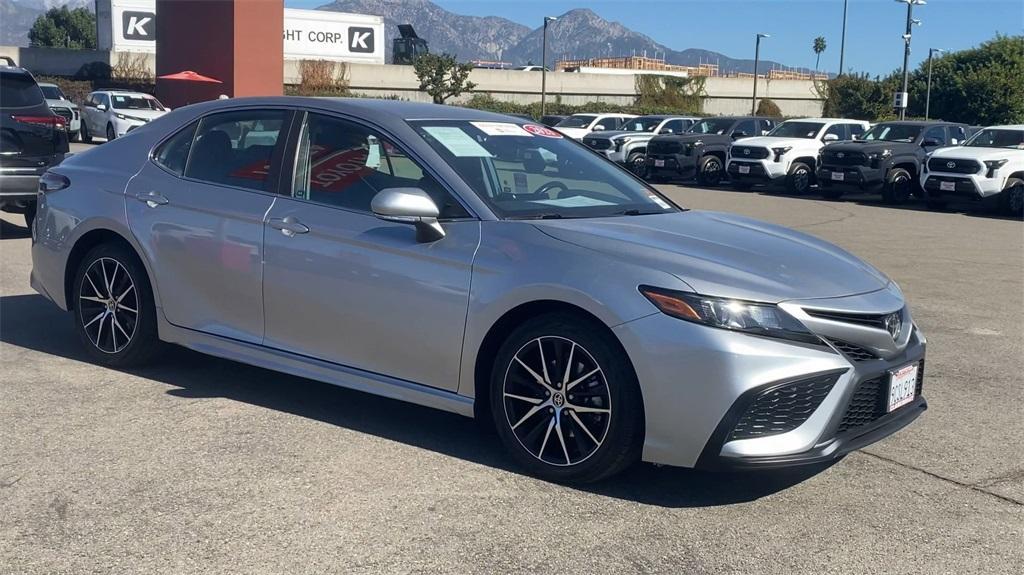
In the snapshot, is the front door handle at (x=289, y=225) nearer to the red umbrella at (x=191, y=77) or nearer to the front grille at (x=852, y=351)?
the front grille at (x=852, y=351)

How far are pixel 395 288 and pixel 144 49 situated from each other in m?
62.9

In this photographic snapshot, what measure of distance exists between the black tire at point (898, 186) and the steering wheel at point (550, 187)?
18357 millimetres

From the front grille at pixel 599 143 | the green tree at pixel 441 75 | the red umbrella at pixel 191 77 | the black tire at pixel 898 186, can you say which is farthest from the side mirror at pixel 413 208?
the green tree at pixel 441 75

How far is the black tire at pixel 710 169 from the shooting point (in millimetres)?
26031

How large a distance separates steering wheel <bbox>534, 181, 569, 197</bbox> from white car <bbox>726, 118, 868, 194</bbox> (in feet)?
64.0

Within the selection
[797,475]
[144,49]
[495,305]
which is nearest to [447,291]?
[495,305]

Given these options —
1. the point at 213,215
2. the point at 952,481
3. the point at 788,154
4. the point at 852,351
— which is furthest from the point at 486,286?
the point at 788,154

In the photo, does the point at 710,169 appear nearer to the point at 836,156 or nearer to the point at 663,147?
the point at 663,147

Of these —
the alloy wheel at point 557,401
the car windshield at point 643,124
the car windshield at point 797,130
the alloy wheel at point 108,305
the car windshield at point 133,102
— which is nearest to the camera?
the alloy wheel at point 557,401

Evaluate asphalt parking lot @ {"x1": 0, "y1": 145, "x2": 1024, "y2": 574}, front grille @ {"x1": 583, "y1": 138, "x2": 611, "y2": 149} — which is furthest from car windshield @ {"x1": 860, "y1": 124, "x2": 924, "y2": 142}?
asphalt parking lot @ {"x1": 0, "y1": 145, "x2": 1024, "y2": 574}

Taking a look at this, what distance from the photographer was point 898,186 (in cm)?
2200

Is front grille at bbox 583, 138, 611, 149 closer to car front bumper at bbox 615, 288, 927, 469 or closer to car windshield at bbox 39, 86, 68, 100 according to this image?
car windshield at bbox 39, 86, 68, 100

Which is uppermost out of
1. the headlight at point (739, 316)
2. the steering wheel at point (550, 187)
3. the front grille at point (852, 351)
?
the steering wheel at point (550, 187)

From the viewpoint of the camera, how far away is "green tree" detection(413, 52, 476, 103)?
185 ft
